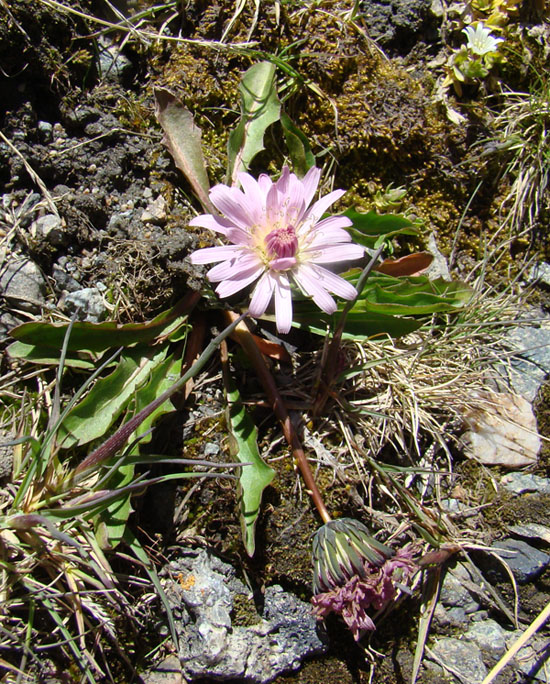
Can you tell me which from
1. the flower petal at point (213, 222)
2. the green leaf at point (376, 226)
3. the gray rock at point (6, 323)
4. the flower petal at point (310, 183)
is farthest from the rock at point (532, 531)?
the gray rock at point (6, 323)

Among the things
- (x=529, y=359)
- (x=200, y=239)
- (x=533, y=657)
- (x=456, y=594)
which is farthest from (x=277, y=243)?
(x=533, y=657)

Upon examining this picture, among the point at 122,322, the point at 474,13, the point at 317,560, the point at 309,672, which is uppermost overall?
the point at 474,13

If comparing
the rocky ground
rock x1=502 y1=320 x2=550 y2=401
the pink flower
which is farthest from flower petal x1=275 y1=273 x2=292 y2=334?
rock x1=502 y1=320 x2=550 y2=401

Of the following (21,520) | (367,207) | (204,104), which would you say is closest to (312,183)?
(367,207)

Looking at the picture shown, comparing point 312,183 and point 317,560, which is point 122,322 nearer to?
point 312,183

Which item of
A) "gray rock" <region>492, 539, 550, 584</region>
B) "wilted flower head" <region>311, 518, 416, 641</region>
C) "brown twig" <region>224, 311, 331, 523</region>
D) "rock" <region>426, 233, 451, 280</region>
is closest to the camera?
"wilted flower head" <region>311, 518, 416, 641</region>

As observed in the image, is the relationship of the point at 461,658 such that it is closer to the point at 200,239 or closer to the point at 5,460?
the point at 5,460

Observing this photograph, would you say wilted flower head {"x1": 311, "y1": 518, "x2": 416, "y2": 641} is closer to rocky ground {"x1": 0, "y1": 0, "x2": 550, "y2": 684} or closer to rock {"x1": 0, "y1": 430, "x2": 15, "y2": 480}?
rocky ground {"x1": 0, "y1": 0, "x2": 550, "y2": 684}

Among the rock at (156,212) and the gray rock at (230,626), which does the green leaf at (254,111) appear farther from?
the gray rock at (230,626)
